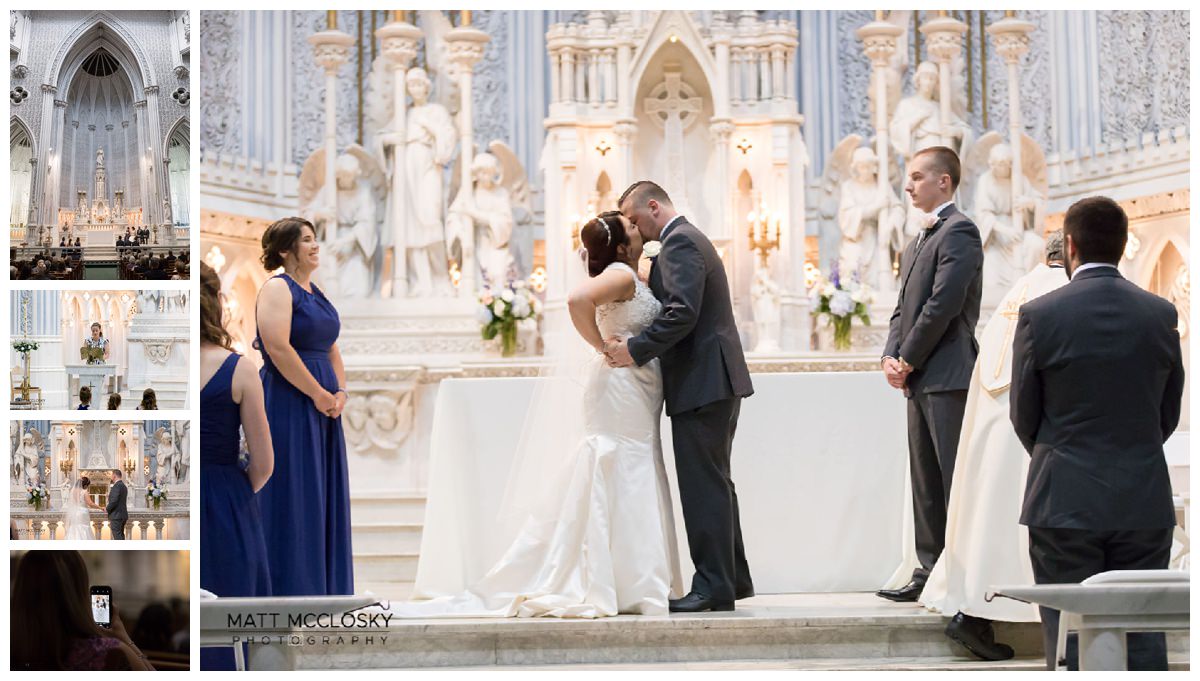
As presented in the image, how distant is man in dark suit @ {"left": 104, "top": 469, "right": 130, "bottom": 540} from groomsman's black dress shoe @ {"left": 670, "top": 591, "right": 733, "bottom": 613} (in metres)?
1.81

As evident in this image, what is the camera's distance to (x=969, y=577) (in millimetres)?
5234

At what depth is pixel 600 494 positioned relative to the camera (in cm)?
543

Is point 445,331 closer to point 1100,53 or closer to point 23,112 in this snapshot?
point 1100,53

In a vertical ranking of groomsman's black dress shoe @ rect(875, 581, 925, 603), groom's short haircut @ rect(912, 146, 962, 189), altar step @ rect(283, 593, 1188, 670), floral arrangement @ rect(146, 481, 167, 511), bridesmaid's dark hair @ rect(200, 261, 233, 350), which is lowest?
altar step @ rect(283, 593, 1188, 670)

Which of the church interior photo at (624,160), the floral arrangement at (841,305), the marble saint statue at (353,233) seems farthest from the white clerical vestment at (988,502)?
the marble saint statue at (353,233)

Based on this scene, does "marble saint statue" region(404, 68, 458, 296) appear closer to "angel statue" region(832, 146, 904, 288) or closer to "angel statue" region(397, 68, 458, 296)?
"angel statue" region(397, 68, 458, 296)

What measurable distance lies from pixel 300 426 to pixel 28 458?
1210 mm

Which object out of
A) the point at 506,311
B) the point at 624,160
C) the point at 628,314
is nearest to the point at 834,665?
the point at 628,314

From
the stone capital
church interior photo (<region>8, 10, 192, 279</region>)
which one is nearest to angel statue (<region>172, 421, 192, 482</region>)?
church interior photo (<region>8, 10, 192, 279</region>)

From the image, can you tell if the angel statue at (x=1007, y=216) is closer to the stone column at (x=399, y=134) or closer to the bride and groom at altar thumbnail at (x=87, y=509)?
the stone column at (x=399, y=134)

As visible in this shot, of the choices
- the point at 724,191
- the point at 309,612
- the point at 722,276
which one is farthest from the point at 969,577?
the point at 724,191

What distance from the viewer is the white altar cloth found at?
640cm

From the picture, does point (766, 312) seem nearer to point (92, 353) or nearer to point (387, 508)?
point (387, 508)

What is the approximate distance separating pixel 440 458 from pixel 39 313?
7.12 feet
